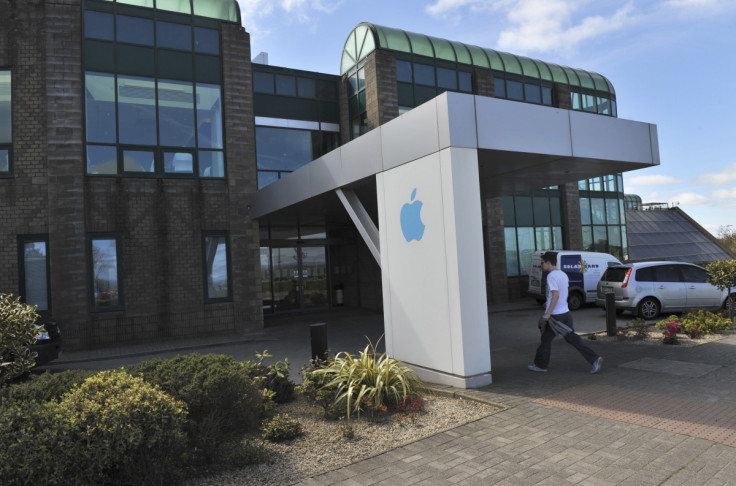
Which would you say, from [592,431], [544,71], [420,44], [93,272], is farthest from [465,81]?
[592,431]

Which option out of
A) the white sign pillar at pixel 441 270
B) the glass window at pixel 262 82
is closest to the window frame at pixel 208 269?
the glass window at pixel 262 82

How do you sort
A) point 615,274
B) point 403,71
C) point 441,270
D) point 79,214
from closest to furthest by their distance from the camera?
point 441,270, point 79,214, point 615,274, point 403,71

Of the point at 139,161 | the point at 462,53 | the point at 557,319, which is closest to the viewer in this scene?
the point at 557,319

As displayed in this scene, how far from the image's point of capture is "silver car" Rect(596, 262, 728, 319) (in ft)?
43.1

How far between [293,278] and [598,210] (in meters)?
15.4

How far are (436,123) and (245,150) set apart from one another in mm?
8956

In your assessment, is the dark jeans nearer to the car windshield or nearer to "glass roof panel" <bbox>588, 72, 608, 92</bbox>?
the car windshield

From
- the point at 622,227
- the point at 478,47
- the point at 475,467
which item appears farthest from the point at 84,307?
the point at 622,227

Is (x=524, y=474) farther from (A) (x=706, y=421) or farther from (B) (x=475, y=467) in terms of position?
(A) (x=706, y=421)

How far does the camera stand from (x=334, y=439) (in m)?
4.74

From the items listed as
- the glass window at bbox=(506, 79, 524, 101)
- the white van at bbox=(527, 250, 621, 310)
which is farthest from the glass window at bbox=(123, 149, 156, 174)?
the glass window at bbox=(506, 79, 524, 101)

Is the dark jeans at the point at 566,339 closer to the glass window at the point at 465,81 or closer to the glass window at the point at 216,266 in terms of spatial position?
the glass window at the point at 216,266

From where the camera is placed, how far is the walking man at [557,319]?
22.2ft

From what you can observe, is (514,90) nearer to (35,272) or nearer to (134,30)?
(134,30)
